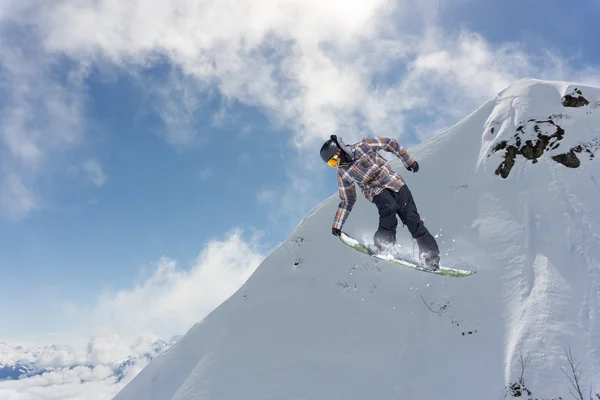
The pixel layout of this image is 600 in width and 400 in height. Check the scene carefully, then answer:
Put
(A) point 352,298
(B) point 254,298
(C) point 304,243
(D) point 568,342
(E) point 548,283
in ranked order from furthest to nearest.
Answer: (C) point 304,243, (B) point 254,298, (A) point 352,298, (E) point 548,283, (D) point 568,342

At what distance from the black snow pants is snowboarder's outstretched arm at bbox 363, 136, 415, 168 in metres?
0.65

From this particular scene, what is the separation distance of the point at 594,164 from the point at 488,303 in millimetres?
6029

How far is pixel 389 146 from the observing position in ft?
28.6

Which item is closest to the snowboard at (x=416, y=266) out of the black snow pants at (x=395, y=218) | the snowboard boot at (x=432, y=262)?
the snowboard boot at (x=432, y=262)

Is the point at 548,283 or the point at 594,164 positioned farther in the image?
the point at 594,164

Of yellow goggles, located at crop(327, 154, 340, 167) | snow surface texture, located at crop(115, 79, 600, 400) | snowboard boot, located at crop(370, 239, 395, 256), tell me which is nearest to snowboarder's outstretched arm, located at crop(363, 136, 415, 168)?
yellow goggles, located at crop(327, 154, 340, 167)

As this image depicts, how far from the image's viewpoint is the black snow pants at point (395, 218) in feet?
28.1

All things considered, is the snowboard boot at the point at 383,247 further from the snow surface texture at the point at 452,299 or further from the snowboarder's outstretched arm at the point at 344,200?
the snow surface texture at the point at 452,299

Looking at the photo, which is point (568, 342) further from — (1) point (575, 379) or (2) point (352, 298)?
(2) point (352, 298)

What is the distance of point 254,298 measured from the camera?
12055mm

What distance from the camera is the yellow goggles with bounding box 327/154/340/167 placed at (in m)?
8.15

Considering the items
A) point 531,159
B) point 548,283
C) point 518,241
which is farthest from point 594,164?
point 548,283

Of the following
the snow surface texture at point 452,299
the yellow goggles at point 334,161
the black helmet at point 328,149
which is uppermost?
the black helmet at point 328,149

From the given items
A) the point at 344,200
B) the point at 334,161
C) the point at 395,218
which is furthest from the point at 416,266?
the point at 334,161
